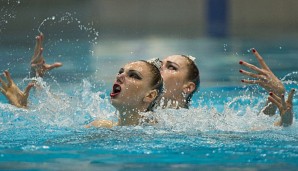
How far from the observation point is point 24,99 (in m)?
4.97

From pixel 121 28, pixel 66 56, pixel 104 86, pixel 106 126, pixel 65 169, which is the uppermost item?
pixel 121 28

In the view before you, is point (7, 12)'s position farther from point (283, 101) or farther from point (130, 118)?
point (283, 101)

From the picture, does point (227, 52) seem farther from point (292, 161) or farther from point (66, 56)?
point (292, 161)

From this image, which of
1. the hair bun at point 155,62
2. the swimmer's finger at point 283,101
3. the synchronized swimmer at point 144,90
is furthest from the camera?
the hair bun at point 155,62

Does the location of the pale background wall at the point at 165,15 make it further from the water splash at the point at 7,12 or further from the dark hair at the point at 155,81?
the dark hair at the point at 155,81

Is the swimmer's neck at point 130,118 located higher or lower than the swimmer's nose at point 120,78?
lower

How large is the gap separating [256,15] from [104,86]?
4.00 meters

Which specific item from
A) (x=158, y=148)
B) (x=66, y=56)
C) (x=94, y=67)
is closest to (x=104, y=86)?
(x=94, y=67)

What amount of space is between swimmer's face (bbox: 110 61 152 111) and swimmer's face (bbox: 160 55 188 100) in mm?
470

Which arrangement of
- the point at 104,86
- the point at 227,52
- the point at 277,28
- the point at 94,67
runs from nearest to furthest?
the point at 104,86 < the point at 94,67 < the point at 227,52 < the point at 277,28

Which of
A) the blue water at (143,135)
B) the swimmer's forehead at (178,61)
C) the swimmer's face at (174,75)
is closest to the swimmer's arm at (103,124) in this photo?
the blue water at (143,135)

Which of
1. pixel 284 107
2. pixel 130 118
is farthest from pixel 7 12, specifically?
pixel 284 107

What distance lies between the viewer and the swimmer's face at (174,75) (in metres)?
5.27

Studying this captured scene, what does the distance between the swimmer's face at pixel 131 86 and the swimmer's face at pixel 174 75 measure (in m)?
0.47
